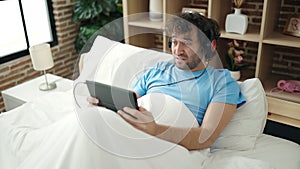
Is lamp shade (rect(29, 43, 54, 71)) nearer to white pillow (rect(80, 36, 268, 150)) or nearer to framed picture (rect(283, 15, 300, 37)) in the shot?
white pillow (rect(80, 36, 268, 150))

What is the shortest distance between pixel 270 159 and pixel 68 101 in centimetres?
109

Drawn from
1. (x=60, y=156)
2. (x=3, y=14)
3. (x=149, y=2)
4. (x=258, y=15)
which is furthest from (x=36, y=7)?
(x=60, y=156)

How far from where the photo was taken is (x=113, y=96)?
1.20m

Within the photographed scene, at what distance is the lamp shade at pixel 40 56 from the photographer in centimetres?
209

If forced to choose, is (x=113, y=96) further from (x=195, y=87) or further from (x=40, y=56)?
(x=40, y=56)

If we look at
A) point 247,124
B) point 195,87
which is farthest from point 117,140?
point 247,124

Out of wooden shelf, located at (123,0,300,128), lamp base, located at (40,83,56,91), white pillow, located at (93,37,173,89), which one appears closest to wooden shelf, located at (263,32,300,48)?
wooden shelf, located at (123,0,300,128)

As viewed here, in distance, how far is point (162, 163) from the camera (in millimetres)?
1147

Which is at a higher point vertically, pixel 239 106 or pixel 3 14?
pixel 3 14

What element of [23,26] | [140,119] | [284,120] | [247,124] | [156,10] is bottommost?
[284,120]

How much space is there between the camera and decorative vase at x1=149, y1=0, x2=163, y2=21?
2.32 metres

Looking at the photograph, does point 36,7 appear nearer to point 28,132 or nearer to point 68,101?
point 68,101

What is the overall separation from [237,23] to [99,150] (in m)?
1.34

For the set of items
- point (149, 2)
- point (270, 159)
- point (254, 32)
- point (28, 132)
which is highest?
point (149, 2)
